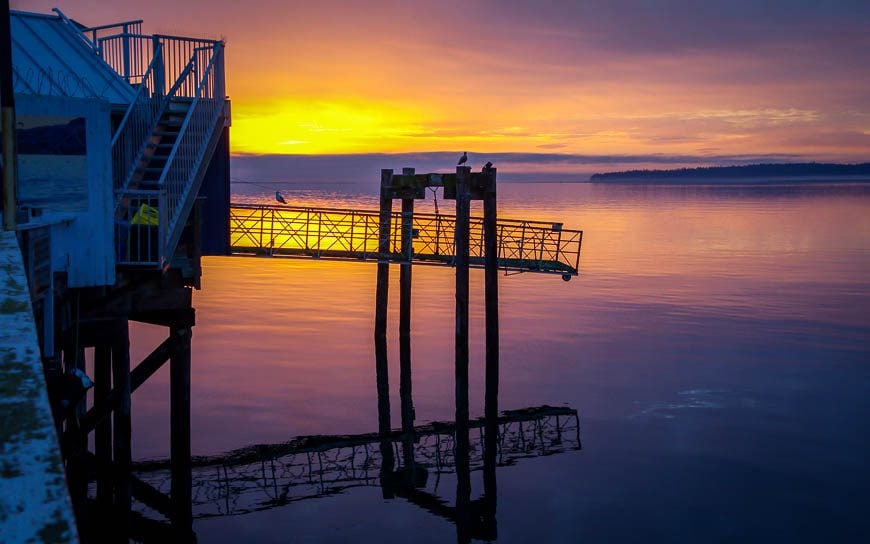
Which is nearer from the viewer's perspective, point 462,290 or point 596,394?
point 462,290

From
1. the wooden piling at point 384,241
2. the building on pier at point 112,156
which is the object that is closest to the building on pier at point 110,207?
the building on pier at point 112,156

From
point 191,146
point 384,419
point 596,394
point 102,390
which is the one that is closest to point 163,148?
point 191,146

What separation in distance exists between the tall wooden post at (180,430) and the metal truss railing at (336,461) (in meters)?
0.42

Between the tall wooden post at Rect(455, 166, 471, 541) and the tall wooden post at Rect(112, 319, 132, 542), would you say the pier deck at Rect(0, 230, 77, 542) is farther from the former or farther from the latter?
the tall wooden post at Rect(455, 166, 471, 541)

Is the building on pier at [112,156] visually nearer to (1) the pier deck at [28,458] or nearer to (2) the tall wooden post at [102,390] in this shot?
(2) the tall wooden post at [102,390]

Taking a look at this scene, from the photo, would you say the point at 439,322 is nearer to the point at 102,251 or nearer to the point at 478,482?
the point at 478,482

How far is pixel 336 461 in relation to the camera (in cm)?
1848

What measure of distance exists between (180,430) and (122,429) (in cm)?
101

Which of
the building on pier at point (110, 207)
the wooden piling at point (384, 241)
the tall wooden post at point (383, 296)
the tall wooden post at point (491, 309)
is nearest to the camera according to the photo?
the building on pier at point (110, 207)

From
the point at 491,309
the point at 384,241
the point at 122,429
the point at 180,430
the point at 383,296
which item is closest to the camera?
the point at 122,429

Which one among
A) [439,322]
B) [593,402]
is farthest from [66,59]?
[439,322]

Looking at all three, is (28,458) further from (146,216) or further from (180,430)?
(180,430)

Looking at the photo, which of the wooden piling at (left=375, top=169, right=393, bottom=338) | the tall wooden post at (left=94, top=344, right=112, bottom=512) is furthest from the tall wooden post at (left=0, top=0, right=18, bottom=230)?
the wooden piling at (left=375, top=169, right=393, bottom=338)

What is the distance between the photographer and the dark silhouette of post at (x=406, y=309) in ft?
74.6
